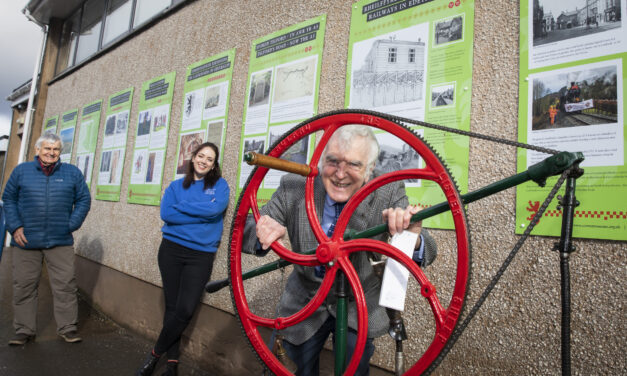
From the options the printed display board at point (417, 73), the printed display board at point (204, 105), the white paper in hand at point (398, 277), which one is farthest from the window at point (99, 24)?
the white paper in hand at point (398, 277)

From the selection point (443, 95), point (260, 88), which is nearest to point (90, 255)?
point (260, 88)

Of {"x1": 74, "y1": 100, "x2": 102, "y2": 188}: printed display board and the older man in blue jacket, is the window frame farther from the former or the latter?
the older man in blue jacket

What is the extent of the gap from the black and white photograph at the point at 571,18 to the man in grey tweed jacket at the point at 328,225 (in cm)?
111

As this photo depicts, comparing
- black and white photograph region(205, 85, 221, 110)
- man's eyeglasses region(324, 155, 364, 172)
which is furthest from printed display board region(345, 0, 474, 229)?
black and white photograph region(205, 85, 221, 110)

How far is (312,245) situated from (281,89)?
1878mm

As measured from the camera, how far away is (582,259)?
177cm

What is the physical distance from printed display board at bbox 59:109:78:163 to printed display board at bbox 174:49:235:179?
138 inches

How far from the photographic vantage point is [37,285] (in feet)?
12.6

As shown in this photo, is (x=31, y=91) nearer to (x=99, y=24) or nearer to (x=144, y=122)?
(x=99, y=24)

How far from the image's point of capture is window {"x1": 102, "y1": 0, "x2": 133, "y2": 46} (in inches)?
234

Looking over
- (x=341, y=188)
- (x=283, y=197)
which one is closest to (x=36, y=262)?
(x=283, y=197)

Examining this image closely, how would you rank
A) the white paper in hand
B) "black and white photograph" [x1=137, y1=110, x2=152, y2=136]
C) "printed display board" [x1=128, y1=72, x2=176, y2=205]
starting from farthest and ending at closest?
"black and white photograph" [x1=137, y1=110, x2=152, y2=136] → "printed display board" [x1=128, y1=72, x2=176, y2=205] → the white paper in hand

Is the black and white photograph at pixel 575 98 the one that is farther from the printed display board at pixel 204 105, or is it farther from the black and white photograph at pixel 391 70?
the printed display board at pixel 204 105

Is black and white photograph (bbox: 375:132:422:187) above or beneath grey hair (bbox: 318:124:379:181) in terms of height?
above
